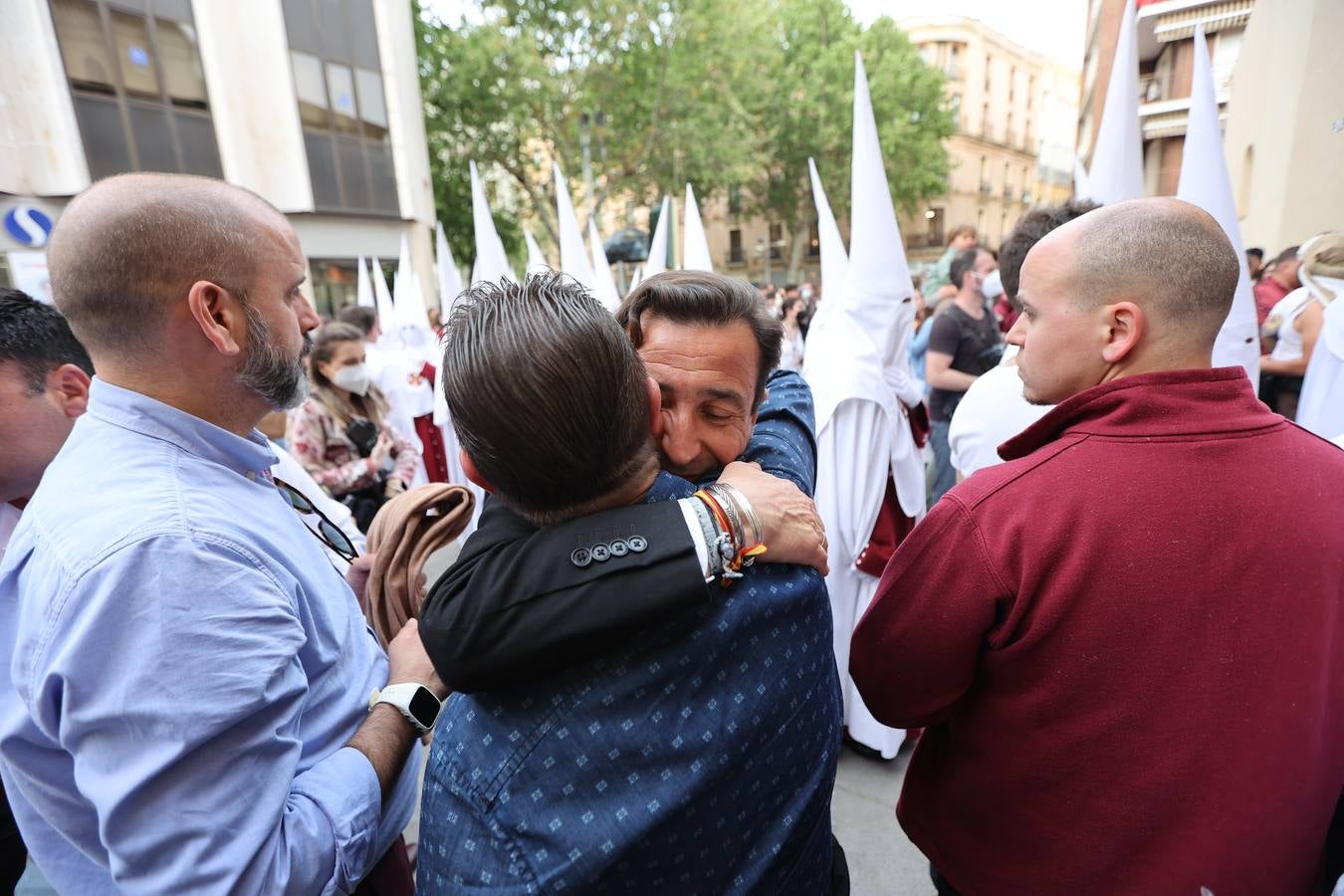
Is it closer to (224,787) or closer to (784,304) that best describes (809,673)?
(224,787)

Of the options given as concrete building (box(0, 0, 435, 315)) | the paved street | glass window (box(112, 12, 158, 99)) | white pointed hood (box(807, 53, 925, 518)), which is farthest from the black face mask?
glass window (box(112, 12, 158, 99))

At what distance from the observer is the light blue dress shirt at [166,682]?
0.85m

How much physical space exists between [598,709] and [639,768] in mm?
87

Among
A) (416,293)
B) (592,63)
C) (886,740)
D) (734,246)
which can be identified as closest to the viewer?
(886,740)

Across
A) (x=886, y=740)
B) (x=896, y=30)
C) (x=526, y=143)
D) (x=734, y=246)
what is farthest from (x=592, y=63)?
(x=734, y=246)

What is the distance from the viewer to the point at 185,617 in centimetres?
88

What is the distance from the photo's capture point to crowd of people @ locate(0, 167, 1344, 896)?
802 millimetres

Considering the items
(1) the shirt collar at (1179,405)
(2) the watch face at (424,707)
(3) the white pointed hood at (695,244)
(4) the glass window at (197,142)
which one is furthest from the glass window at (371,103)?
(1) the shirt collar at (1179,405)

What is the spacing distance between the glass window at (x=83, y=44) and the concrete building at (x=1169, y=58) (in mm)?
19049

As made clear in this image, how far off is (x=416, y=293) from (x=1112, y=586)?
7.84 m

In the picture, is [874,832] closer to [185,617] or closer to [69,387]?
[185,617]

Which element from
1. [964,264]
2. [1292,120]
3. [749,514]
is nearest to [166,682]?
[749,514]

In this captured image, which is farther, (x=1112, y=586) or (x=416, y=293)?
(x=416, y=293)

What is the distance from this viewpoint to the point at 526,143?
20.3m
